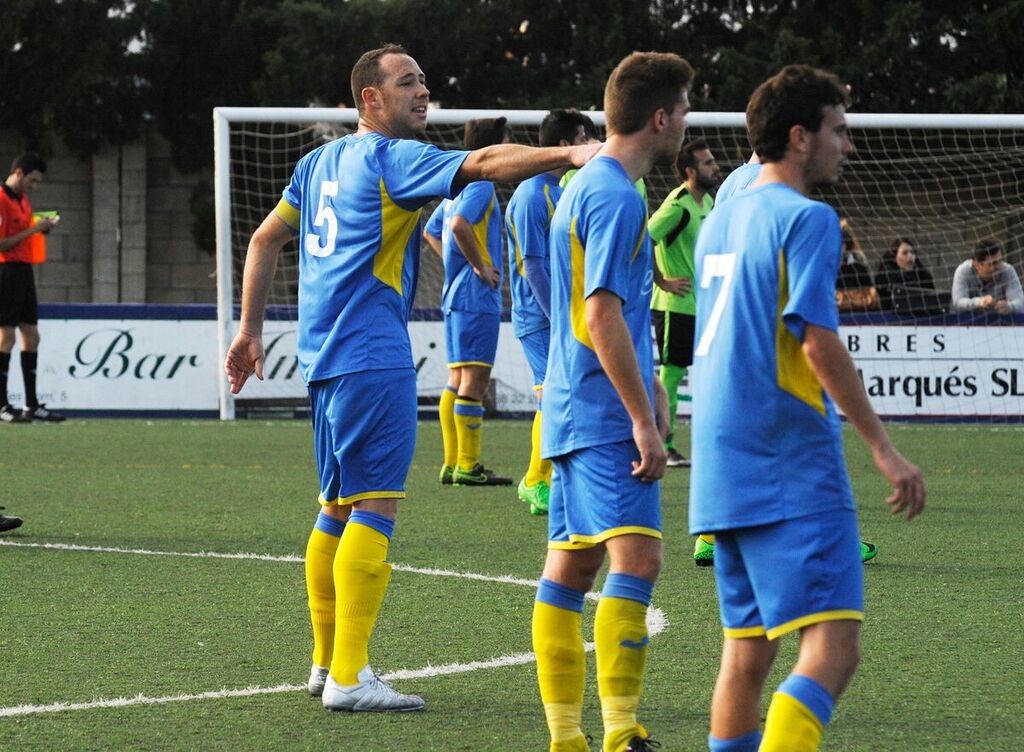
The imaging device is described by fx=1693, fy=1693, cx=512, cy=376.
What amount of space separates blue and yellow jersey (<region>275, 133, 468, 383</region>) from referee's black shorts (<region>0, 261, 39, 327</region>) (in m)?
10.7

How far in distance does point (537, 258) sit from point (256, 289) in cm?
318

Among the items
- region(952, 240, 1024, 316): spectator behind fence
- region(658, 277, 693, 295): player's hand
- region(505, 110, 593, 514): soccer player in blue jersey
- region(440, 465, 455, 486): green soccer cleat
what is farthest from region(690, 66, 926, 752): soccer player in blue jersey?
region(952, 240, 1024, 316): spectator behind fence

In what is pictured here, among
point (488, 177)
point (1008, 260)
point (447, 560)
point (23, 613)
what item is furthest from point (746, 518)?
point (1008, 260)

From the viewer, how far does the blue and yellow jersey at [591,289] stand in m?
3.81

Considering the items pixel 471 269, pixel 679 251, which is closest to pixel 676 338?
pixel 679 251

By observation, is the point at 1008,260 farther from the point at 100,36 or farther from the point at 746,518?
the point at 746,518

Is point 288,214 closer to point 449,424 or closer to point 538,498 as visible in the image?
point 538,498

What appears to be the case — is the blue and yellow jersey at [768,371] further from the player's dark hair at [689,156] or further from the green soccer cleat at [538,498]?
the player's dark hair at [689,156]

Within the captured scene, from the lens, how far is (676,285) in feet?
33.5

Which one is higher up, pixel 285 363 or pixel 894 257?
pixel 894 257

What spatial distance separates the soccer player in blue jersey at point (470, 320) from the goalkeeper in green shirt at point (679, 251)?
38.5 inches

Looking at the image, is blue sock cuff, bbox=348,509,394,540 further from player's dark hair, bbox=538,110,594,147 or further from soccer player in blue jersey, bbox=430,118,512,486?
soccer player in blue jersey, bbox=430,118,512,486

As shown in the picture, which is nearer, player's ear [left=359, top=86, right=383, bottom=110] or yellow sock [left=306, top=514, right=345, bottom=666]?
player's ear [left=359, top=86, right=383, bottom=110]

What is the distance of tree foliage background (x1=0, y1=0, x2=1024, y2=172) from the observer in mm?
23531
